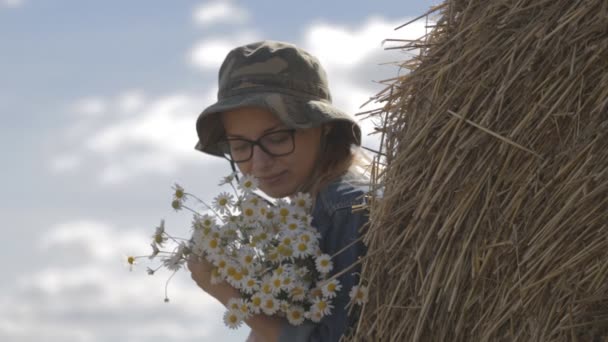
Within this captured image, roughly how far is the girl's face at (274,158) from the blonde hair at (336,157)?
0.11 feet

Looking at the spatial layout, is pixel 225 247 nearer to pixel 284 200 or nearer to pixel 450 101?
pixel 284 200

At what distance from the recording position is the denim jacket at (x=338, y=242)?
3254mm

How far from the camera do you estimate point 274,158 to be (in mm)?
3695

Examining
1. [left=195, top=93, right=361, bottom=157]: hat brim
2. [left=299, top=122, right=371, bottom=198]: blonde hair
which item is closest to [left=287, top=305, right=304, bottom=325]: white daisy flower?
[left=299, top=122, right=371, bottom=198]: blonde hair

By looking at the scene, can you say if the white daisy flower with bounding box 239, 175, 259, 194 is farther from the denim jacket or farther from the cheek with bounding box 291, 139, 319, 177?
the cheek with bounding box 291, 139, 319, 177

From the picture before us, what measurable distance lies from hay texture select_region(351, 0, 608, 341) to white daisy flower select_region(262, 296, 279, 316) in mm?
251

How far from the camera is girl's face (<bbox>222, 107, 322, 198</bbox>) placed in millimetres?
3701

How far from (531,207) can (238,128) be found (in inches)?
48.9

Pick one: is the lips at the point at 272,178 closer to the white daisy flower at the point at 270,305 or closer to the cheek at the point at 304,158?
the cheek at the point at 304,158

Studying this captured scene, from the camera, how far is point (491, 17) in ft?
10.0

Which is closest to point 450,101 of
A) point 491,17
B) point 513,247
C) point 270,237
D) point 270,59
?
point 491,17

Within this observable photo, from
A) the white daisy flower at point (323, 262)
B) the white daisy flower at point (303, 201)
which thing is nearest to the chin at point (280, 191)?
the white daisy flower at point (303, 201)

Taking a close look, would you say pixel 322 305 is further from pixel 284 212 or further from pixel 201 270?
pixel 201 270

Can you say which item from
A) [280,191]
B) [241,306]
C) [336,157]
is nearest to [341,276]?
[241,306]
